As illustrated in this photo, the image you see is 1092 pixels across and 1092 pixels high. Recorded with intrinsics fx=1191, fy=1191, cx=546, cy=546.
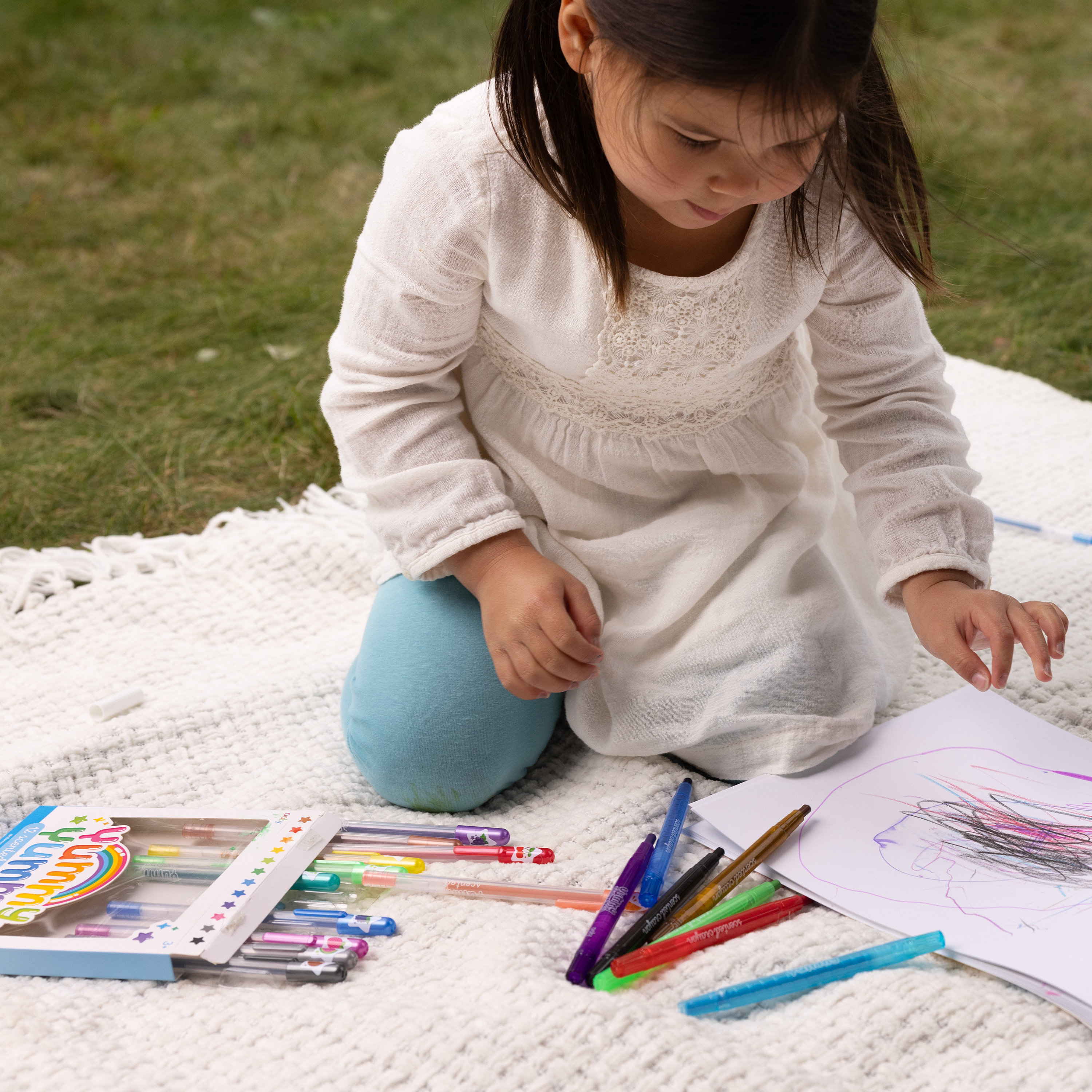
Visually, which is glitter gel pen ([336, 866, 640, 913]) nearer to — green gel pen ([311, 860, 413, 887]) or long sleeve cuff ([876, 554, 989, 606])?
green gel pen ([311, 860, 413, 887])

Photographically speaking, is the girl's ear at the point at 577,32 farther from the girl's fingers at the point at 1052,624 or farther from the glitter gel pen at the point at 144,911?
the glitter gel pen at the point at 144,911

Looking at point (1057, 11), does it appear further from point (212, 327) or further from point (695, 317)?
point (695, 317)

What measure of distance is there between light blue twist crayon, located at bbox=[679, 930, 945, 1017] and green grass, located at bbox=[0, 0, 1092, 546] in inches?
21.4

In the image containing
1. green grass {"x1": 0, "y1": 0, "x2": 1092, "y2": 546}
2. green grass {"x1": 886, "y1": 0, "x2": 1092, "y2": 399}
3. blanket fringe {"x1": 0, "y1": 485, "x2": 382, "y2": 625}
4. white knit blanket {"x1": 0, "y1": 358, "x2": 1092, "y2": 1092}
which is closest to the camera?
white knit blanket {"x1": 0, "y1": 358, "x2": 1092, "y2": 1092}

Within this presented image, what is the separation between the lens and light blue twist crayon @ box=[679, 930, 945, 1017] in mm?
609

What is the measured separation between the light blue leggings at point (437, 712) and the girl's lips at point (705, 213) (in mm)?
336

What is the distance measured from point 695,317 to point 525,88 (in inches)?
7.0

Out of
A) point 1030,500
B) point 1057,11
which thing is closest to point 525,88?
point 1030,500

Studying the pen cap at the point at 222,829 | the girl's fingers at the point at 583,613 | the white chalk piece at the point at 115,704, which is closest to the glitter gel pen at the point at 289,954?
the pen cap at the point at 222,829

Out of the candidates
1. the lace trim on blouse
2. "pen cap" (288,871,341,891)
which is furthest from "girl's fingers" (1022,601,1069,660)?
"pen cap" (288,871,341,891)

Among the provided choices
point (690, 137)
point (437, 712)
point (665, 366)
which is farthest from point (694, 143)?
point (437, 712)

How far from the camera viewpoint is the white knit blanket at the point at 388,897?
0.57 meters

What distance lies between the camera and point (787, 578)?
86cm

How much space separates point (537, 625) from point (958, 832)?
0.94ft
